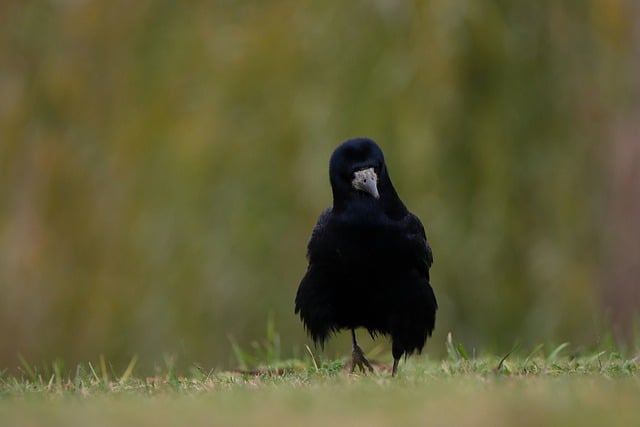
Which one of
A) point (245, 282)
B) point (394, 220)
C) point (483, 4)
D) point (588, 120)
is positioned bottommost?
point (245, 282)

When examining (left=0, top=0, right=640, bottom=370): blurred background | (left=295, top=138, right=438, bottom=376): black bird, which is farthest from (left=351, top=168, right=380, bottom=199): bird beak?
(left=0, top=0, right=640, bottom=370): blurred background

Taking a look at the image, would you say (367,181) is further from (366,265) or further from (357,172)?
(366,265)

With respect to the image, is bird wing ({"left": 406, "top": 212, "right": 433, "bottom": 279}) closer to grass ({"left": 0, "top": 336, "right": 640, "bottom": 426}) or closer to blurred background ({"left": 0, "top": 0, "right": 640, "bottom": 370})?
grass ({"left": 0, "top": 336, "right": 640, "bottom": 426})

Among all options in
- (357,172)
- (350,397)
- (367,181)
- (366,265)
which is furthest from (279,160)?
(350,397)

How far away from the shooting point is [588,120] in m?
9.20

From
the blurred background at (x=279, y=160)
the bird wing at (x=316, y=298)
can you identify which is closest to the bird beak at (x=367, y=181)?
the bird wing at (x=316, y=298)

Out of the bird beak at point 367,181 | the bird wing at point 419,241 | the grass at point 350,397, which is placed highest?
the bird beak at point 367,181

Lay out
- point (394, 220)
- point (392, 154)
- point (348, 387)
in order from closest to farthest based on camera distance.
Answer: point (348, 387), point (394, 220), point (392, 154)

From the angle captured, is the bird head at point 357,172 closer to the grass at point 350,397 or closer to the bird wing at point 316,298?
the bird wing at point 316,298

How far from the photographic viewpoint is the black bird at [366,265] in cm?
633

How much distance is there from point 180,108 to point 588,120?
10.7 ft

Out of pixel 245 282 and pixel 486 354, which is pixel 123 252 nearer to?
pixel 245 282

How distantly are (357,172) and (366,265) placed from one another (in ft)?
1.91

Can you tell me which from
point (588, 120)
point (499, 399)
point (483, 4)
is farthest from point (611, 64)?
point (499, 399)
